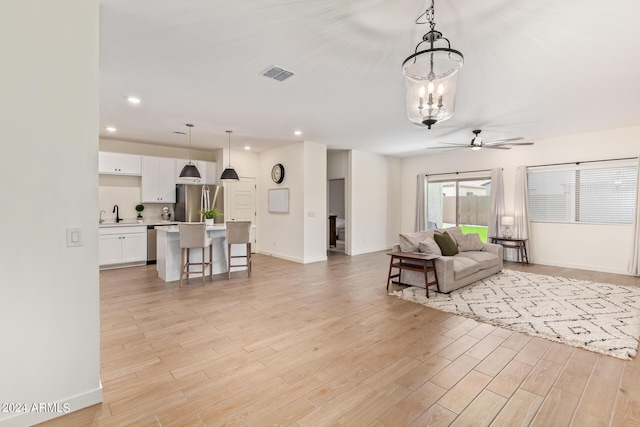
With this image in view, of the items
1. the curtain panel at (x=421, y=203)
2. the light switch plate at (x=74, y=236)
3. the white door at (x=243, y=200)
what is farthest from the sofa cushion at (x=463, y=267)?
the white door at (x=243, y=200)

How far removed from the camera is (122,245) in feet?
19.6

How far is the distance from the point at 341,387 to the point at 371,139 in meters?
5.33

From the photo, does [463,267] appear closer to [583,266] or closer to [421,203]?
[583,266]

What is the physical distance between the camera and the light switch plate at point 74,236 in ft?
5.87

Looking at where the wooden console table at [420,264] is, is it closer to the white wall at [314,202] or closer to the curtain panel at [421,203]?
the white wall at [314,202]

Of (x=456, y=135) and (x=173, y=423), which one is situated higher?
(x=456, y=135)

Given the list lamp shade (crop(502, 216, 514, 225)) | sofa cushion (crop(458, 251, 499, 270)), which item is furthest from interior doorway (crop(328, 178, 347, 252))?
sofa cushion (crop(458, 251, 499, 270))

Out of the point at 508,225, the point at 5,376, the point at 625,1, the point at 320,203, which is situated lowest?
the point at 5,376

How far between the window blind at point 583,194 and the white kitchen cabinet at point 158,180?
27.2ft

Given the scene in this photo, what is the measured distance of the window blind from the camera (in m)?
5.55

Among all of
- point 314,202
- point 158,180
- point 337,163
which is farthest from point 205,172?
point 337,163

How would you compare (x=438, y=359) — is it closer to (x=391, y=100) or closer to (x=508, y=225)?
(x=391, y=100)

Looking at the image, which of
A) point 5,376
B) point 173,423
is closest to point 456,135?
point 173,423

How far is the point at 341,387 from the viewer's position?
2.09 metres
